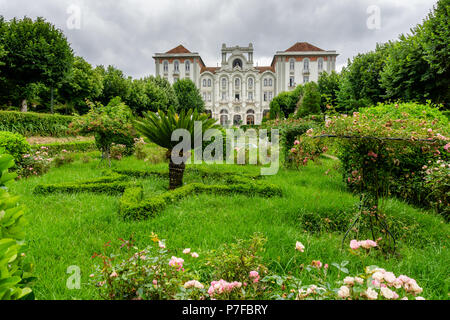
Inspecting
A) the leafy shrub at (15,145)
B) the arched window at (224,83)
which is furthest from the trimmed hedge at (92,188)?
the arched window at (224,83)

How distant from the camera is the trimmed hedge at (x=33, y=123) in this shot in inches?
442

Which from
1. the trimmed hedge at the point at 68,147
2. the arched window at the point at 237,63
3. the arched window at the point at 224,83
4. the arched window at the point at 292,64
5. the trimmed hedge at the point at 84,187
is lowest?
the trimmed hedge at the point at 84,187

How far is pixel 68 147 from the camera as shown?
1077cm

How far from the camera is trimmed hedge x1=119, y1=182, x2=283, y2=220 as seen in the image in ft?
12.2

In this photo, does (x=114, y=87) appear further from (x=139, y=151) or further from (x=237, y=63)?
(x=237, y=63)

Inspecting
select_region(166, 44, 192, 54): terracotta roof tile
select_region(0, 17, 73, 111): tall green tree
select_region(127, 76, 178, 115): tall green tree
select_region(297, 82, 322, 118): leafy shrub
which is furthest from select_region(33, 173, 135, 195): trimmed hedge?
select_region(166, 44, 192, 54): terracotta roof tile

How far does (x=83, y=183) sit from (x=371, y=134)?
6.04 metres

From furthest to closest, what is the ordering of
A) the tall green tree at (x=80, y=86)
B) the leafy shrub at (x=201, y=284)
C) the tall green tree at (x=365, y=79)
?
the tall green tree at (x=80, y=86)
the tall green tree at (x=365, y=79)
the leafy shrub at (x=201, y=284)

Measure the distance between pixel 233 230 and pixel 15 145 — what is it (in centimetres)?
759

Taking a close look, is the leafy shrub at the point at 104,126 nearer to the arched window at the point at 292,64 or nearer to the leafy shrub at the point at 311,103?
the leafy shrub at the point at 311,103

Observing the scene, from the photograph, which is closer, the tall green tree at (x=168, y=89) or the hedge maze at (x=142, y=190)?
the hedge maze at (x=142, y=190)

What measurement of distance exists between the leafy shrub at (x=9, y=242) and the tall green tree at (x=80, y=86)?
79.4 ft

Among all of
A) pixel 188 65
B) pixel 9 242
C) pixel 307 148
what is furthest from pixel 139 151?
pixel 188 65
